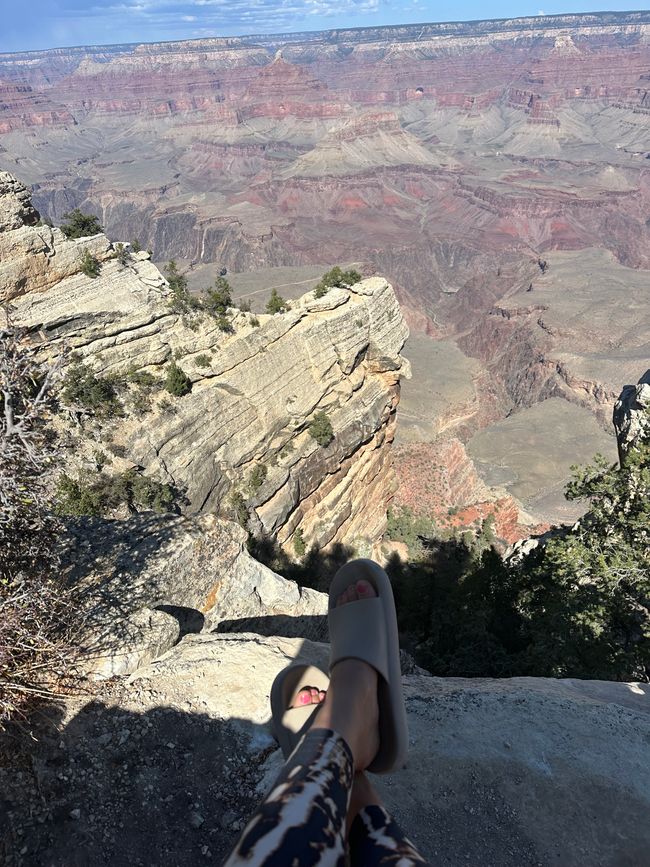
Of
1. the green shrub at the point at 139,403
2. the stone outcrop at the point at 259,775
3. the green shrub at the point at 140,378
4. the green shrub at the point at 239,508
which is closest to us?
the stone outcrop at the point at 259,775

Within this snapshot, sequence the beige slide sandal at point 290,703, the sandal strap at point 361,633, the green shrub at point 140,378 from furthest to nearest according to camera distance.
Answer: the green shrub at point 140,378
the beige slide sandal at point 290,703
the sandal strap at point 361,633

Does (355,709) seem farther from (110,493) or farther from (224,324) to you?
(224,324)

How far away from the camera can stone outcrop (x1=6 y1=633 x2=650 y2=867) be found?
235 inches

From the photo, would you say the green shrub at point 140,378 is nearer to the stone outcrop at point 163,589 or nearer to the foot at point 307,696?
the stone outcrop at point 163,589

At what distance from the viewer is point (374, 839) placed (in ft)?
12.2

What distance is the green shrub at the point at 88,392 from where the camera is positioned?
2002 centimetres

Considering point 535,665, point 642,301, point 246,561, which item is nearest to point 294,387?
point 246,561

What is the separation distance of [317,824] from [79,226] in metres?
26.3

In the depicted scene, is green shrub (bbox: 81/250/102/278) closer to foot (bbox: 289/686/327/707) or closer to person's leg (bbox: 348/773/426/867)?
foot (bbox: 289/686/327/707)

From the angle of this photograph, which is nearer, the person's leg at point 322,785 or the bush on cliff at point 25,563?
the person's leg at point 322,785

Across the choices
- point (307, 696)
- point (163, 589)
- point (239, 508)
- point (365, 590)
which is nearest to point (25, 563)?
point (163, 589)

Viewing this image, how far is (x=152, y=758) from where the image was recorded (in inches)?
268

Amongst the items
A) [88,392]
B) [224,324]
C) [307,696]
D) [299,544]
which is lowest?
[299,544]

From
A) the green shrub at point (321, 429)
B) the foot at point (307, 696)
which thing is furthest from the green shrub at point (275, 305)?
the foot at point (307, 696)
